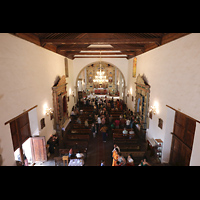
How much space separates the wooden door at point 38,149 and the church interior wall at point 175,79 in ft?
20.7

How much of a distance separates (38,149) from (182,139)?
706cm

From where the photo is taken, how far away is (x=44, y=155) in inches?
280

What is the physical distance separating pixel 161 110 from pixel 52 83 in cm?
728

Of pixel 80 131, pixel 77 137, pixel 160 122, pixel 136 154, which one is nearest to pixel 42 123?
pixel 77 137

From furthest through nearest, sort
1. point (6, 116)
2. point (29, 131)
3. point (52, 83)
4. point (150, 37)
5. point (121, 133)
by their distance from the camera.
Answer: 1. point (121, 133)
2. point (52, 83)
3. point (150, 37)
4. point (29, 131)
5. point (6, 116)

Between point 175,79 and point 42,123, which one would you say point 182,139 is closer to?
point 175,79

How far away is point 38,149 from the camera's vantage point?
697cm

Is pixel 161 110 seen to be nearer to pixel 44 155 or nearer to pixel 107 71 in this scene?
pixel 44 155

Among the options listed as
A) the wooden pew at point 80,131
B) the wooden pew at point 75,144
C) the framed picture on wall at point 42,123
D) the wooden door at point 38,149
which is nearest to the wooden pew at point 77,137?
the wooden pew at point 75,144

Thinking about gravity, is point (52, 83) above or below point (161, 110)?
above

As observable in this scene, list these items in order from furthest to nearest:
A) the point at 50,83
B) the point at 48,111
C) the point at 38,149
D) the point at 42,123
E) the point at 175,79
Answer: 1. the point at 50,83
2. the point at 48,111
3. the point at 42,123
4. the point at 38,149
5. the point at 175,79
